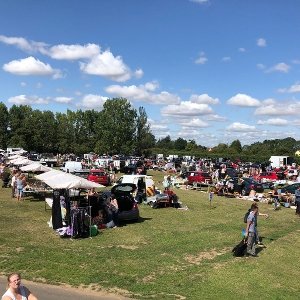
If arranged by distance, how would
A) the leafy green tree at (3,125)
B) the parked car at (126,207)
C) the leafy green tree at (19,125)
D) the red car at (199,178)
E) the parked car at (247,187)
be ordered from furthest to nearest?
the leafy green tree at (3,125)
the leafy green tree at (19,125)
the red car at (199,178)
the parked car at (247,187)
the parked car at (126,207)

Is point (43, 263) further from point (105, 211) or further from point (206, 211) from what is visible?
point (206, 211)

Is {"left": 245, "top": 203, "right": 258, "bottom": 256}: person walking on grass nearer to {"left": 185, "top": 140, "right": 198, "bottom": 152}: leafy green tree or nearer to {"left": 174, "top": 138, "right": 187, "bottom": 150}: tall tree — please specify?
{"left": 185, "top": 140, "right": 198, "bottom": 152}: leafy green tree

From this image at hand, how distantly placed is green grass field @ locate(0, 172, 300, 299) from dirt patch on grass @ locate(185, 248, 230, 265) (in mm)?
32

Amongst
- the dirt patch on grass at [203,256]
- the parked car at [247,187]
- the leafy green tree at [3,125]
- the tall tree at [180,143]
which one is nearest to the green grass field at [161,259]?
the dirt patch on grass at [203,256]

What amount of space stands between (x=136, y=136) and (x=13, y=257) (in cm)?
8530

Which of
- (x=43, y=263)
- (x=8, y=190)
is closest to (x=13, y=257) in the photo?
(x=43, y=263)

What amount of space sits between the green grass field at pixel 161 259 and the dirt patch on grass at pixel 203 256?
3cm

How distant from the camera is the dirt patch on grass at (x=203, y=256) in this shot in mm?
12842

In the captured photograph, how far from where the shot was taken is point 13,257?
1242cm

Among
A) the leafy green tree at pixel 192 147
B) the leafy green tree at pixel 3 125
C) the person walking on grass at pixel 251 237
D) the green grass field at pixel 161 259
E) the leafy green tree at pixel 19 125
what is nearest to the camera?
the green grass field at pixel 161 259

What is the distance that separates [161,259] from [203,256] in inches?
56.1

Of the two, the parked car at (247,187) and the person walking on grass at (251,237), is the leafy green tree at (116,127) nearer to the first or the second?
the parked car at (247,187)

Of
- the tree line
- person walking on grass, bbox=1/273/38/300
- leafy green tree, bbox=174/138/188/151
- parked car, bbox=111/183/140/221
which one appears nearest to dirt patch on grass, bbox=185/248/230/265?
parked car, bbox=111/183/140/221

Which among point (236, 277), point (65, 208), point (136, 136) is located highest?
point (136, 136)
